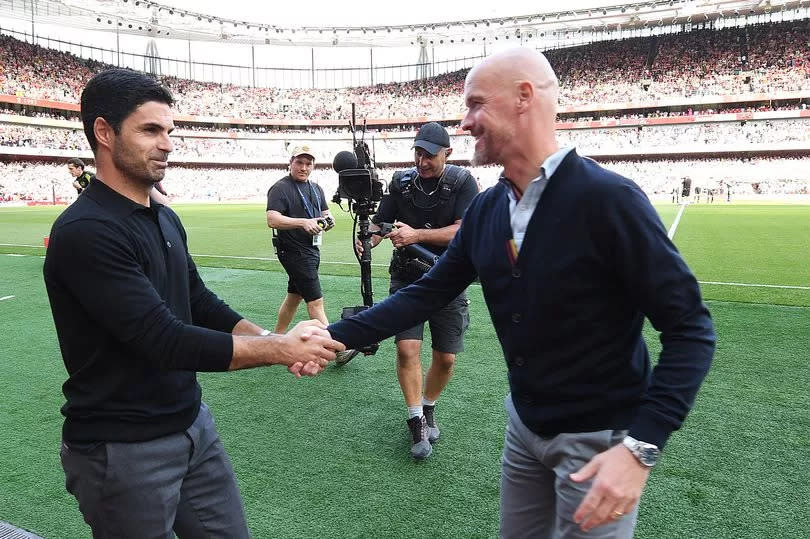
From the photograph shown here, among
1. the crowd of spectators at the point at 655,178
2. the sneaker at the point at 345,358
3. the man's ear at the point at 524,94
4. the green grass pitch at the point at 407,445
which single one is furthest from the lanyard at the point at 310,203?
the crowd of spectators at the point at 655,178

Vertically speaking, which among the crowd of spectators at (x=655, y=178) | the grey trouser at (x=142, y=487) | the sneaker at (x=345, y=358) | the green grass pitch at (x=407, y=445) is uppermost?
the crowd of spectators at (x=655, y=178)

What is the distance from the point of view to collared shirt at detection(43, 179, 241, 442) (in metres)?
1.97

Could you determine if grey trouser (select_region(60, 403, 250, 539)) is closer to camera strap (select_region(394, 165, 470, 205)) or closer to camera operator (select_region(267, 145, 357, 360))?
camera strap (select_region(394, 165, 470, 205))

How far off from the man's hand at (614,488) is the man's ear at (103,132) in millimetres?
1962

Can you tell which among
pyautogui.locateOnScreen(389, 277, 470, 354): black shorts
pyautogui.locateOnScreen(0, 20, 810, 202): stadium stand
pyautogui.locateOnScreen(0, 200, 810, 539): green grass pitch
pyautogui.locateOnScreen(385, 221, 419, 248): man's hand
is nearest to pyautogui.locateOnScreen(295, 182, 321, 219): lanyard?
pyautogui.locateOnScreen(0, 200, 810, 539): green grass pitch

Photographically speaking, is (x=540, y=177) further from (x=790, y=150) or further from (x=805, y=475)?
(x=790, y=150)

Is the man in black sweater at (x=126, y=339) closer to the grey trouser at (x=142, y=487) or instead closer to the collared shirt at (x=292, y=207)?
the grey trouser at (x=142, y=487)

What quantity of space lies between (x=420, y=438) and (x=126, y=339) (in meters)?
2.71

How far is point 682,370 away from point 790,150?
196 feet

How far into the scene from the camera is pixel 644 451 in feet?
5.33

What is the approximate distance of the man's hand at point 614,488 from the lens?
1.64 meters

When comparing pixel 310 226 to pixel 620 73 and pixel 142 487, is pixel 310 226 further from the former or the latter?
pixel 620 73

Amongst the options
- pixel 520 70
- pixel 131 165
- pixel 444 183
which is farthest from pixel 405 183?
pixel 520 70

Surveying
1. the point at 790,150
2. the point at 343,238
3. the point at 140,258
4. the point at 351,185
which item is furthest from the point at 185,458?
the point at 790,150
